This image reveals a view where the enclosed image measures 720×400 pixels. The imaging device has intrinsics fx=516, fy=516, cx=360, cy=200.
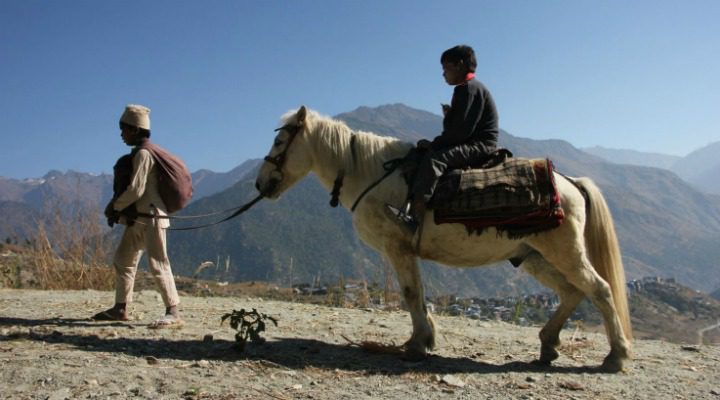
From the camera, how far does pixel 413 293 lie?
16.4 ft

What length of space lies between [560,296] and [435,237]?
165 cm

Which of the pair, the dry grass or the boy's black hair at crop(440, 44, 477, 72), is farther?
the dry grass

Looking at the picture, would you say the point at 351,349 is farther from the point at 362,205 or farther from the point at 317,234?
the point at 317,234

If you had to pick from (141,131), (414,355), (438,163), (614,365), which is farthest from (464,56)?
(141,131)

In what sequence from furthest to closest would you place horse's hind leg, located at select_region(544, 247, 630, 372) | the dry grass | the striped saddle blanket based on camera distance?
the dry grass
horse's hind leg, located at select_region(544, 247, 630, 372)
the striped saddle blanket

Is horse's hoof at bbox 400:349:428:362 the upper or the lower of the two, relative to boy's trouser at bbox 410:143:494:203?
lower

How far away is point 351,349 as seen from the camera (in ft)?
18.0

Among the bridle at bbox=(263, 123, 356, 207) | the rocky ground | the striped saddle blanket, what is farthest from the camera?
the bridle at bbox=(263, 123, 356, 207)

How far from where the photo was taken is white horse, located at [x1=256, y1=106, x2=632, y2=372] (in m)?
4.91

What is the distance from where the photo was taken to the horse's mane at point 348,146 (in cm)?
526

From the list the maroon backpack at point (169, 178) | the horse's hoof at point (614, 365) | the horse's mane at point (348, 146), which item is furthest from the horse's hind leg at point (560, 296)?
the maroon backpack at point (169, 178)

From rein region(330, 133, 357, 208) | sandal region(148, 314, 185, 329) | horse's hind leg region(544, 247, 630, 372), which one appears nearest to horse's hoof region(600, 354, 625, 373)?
horse's hind leg region(544, 247, 630, 372)

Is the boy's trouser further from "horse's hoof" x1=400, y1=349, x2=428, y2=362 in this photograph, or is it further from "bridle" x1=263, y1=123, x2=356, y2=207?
"horse's hoof" x1=400, y1=349, x2=428, y2=362

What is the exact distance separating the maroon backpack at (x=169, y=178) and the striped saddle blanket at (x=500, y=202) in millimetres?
2966
